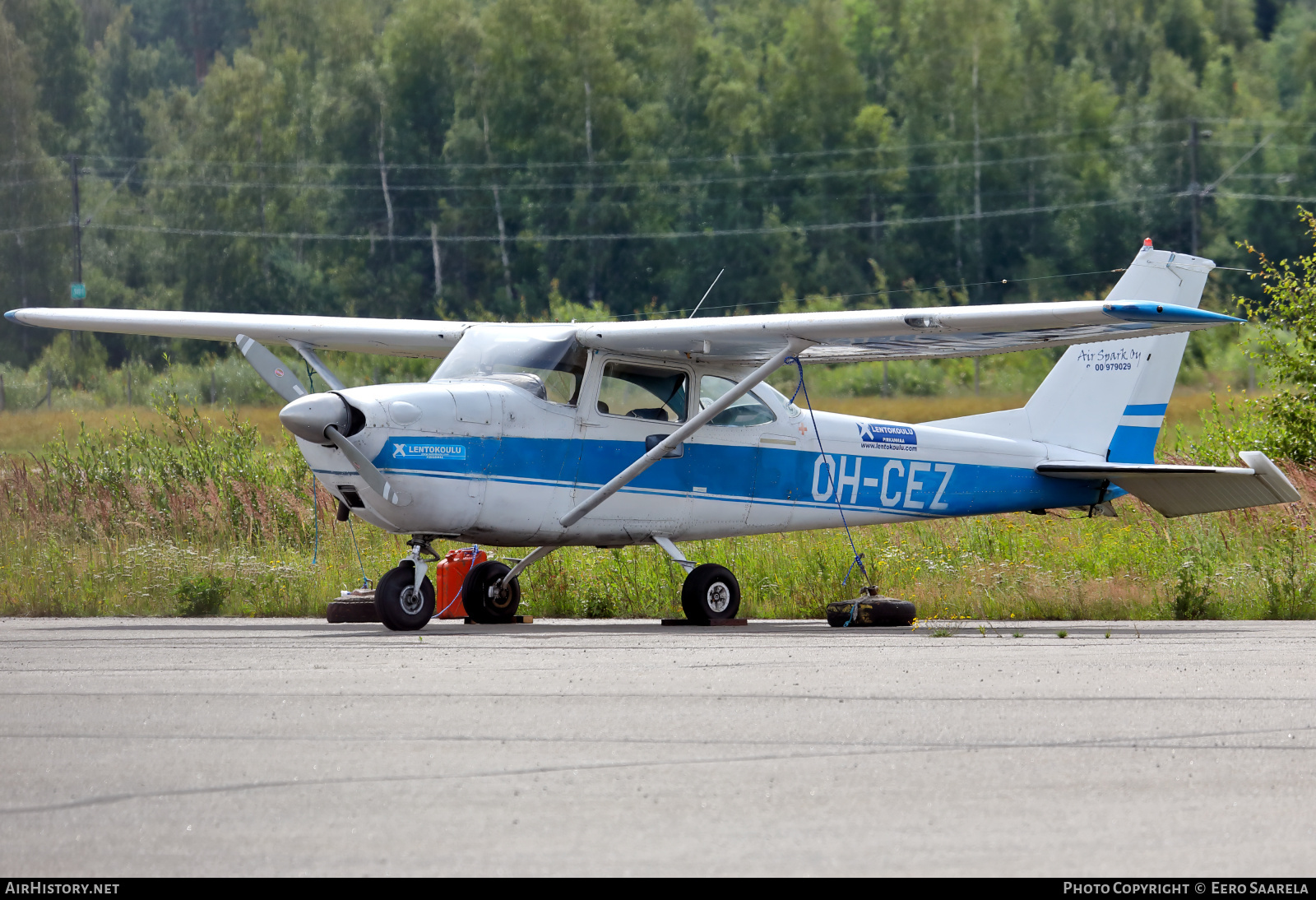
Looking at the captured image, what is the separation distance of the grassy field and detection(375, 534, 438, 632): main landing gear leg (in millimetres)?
3149

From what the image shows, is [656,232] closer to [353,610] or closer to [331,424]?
[353,610]

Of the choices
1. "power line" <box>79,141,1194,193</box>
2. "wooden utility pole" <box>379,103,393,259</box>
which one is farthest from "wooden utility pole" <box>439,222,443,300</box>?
"power line" <box>79,141,1194,193</box>

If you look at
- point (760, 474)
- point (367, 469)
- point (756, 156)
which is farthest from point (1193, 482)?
point (756, 156)

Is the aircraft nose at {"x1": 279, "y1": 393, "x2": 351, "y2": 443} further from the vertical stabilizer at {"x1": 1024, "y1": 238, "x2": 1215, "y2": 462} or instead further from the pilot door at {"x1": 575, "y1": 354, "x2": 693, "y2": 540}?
the vertical stabilizer at {"x1": 1024, "y1": 238, "x2": 1215, "y2": 462}

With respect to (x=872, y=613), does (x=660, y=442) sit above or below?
above

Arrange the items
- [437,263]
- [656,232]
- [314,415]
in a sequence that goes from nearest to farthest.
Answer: [314,415] → [437,263] → [656,232]

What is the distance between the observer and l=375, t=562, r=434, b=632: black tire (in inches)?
491

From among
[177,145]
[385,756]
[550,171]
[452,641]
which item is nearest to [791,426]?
[452,641]

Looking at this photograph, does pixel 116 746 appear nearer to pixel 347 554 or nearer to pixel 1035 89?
pixel 347 554

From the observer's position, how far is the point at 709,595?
13695 millimetres

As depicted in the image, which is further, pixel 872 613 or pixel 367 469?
pixel 872 613

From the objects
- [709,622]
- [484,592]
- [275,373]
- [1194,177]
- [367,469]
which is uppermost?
[1194,177]

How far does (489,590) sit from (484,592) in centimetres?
4

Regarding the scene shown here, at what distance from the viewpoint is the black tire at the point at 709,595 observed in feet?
44.8
